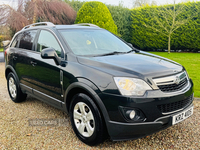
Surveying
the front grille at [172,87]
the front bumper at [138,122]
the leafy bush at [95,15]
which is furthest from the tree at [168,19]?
the front bumper at [138,122]

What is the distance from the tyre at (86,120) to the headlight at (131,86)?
45cm

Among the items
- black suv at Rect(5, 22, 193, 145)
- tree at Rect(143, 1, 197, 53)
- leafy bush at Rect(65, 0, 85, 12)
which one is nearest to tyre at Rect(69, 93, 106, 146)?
black suv at Rect(5, 22, 193, 145)

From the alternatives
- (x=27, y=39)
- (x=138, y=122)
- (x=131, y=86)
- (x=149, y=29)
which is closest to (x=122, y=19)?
(x=149, y=29)

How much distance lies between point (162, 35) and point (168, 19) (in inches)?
55.8

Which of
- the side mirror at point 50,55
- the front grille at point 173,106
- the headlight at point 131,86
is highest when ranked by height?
the side mirror at point 50,55

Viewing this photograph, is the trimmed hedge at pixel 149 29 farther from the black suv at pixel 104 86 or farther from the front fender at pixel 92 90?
the front fender at pixel 92 90

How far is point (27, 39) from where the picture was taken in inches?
172

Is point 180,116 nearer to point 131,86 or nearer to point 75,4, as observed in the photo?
point 131,86

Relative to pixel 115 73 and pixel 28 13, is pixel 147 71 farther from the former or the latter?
pixel 28 13

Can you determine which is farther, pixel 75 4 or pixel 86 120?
pixel 75 4

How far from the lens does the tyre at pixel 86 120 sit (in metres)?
2.61

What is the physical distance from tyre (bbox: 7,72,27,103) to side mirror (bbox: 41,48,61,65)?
1.81 meters

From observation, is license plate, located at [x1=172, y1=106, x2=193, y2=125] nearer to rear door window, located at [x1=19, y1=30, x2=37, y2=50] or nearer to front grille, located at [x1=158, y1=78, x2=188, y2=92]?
front grille, located at [x1=158, y1=78, x2=188, y2=92]

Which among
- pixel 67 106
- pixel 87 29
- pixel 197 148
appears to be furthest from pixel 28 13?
pixel 197 148
